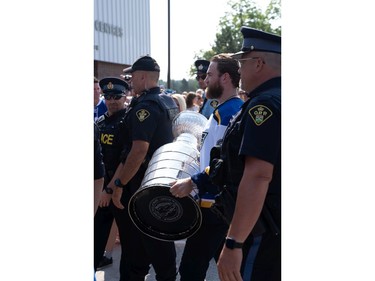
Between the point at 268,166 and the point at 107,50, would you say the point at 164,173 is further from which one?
the point at 107,50

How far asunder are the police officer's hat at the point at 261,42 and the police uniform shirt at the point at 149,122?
1.58 metres

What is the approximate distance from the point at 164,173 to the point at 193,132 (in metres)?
0.95

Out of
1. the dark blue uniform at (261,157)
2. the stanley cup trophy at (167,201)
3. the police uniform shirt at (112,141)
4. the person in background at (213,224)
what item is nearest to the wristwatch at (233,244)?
the dark blue uniform at (261,157)

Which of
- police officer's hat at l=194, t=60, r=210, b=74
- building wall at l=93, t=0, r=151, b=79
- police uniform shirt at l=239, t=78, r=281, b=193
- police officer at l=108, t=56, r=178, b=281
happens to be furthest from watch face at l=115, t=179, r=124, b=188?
building wall at l=93, t=0, r=151, b=79

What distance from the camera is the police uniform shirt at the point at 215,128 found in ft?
10.9

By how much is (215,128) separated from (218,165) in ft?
2.34

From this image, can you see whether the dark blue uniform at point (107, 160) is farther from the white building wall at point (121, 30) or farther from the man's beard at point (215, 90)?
the white building wall at point (121, 30)

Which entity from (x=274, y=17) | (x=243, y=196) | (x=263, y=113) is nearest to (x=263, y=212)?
(x=243, y=196)

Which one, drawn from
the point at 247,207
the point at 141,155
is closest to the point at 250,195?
the point at 247,207

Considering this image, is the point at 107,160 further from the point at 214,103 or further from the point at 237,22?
the point at 237,22

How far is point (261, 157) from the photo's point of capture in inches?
91.9

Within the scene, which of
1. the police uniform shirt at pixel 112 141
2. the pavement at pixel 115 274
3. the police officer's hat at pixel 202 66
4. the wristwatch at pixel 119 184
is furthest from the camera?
the police officer's hat at pixel 202 66

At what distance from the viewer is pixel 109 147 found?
14.9ft
